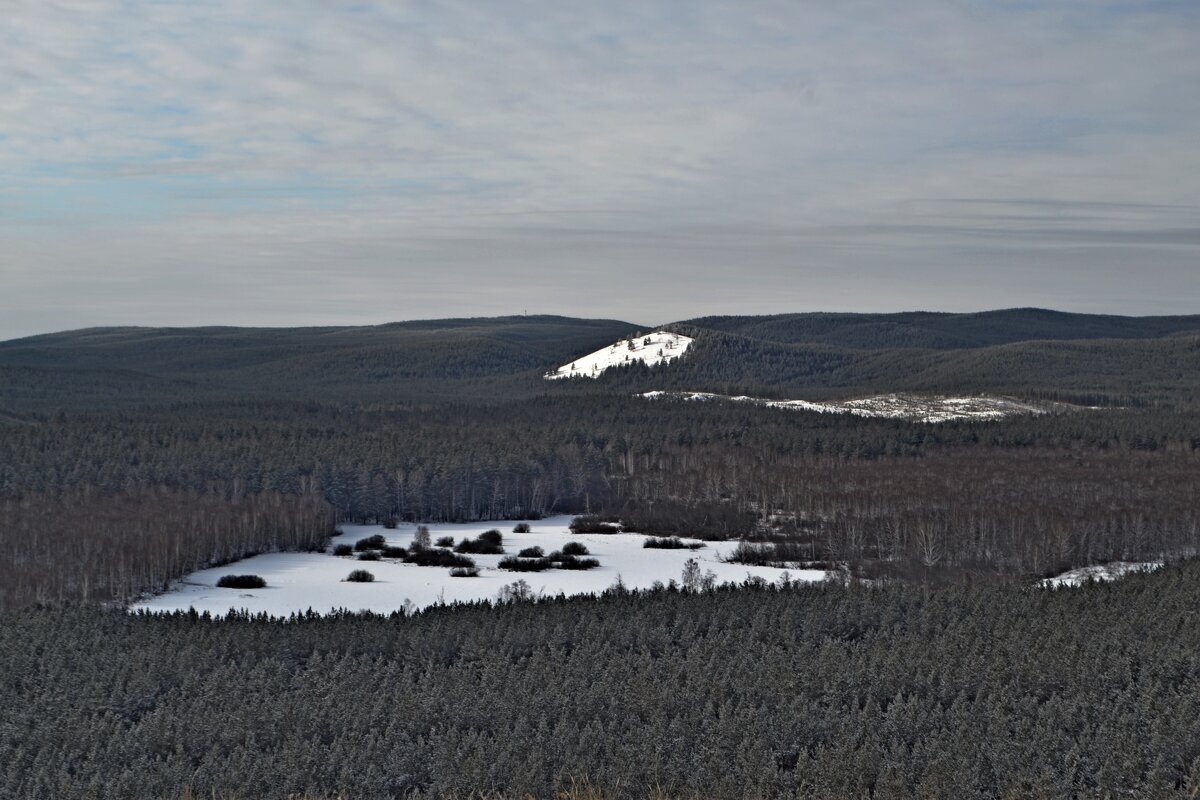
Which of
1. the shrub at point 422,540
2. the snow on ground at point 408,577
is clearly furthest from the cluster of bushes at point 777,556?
the shrub at point 422,540

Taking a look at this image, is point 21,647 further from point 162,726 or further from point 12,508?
point 12,508

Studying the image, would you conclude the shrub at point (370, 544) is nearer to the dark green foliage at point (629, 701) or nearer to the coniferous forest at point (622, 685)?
the coniferous forest at point (622, 685)

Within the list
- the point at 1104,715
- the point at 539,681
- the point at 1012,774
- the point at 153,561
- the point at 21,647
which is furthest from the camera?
the point at 153,561

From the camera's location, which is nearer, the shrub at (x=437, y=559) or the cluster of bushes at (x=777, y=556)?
the shrub at (x=437, y=559)

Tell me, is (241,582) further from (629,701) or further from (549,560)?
(629,701)

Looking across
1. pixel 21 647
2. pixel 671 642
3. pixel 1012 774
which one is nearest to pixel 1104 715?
pixel 1012 774

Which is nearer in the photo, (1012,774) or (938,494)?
(1012,774)

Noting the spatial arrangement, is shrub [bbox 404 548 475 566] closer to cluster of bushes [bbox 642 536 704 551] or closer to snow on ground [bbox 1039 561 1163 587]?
cluster of bushes [bbox 642 536 704 551]
